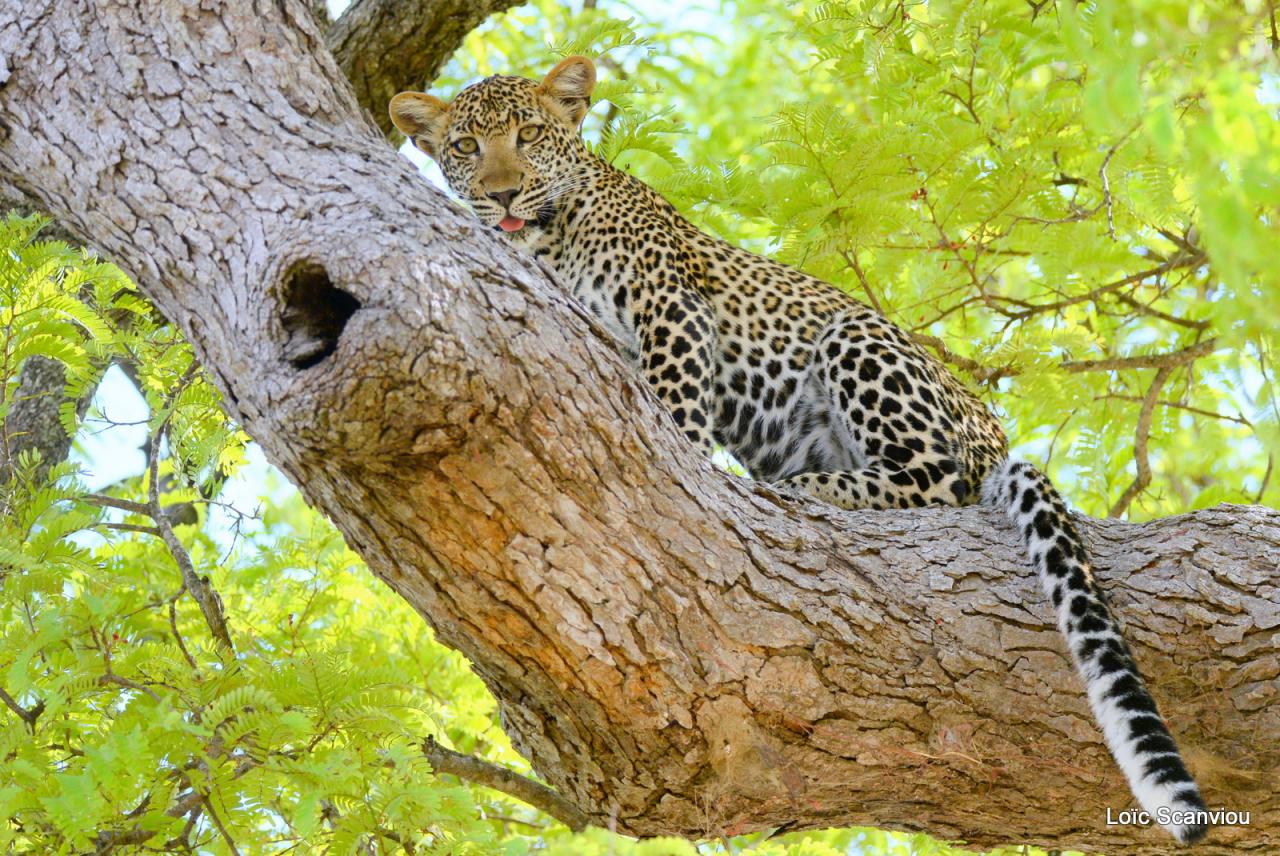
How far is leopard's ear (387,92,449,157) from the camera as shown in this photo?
28.9 feet

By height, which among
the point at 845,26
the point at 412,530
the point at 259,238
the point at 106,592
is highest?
the point at 845,26

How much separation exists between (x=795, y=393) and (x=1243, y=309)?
5.36m

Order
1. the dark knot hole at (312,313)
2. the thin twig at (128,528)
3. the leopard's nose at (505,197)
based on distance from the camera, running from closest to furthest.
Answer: the dark knot hole at (312,313)
the thin twig at (128,528)
the leopard's nose at (505,197)

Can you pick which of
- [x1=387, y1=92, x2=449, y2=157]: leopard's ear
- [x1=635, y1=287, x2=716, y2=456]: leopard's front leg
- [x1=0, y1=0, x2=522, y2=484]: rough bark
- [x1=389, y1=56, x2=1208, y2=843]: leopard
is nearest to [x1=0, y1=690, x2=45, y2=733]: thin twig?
[x1=389, y1=56, x2=1208, y2=843]: leopard

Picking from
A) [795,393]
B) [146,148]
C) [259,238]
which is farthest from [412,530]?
[795,393]

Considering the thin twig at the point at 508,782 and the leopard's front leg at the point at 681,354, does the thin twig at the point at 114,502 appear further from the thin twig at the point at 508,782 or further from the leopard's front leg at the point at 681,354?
the leopard's front leg at the point at 681,354

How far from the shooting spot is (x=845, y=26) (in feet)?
25.1

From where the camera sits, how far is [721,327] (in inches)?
333

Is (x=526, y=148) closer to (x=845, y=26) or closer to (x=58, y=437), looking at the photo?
(x=845, y=26)

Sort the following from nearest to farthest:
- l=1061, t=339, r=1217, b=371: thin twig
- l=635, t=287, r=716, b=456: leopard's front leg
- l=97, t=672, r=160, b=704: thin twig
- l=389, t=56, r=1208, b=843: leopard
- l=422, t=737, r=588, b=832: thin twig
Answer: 1. l=97, t=672, r=160, b=704: thin twig
2. l=422, t=737, r=588, b=832: thin twig
3. l=389, t=56, r=1208, b=843: leopard
4. l=635, t=287, r=716, b=456: leopard's front leg
5. l=1061, t=339, r=1217, b=371: thin twig

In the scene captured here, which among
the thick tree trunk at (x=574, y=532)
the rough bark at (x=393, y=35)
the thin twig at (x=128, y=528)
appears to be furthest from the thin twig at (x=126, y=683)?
the rough bark at (x=393, y=35)

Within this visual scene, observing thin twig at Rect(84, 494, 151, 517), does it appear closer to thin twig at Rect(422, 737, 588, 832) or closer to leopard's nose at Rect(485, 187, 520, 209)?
thin twig at Rect(422, 737, 588, 832)

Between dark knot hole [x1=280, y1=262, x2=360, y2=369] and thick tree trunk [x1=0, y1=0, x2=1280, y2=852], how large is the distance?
0.5 inches

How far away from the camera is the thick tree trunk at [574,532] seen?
4410 millimetres
